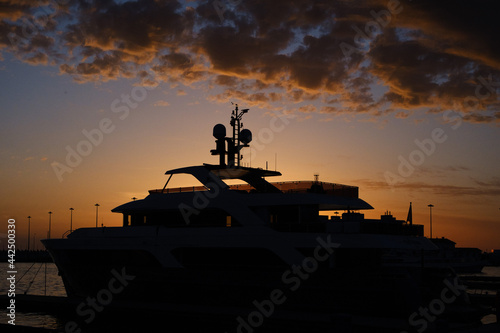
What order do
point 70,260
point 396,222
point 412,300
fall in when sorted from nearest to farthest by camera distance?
point 412,300 → point 396,222 → point 70,260

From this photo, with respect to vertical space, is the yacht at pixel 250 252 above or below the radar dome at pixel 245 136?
below

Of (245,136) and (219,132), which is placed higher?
(219,132)

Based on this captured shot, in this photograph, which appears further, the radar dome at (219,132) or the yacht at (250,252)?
the radar dome at (219,132)

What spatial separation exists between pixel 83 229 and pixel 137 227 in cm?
333

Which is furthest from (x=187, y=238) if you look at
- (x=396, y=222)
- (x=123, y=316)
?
(x=396, y=222)

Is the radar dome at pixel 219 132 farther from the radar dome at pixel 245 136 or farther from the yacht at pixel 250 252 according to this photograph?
the radar dome at pixel 245 136

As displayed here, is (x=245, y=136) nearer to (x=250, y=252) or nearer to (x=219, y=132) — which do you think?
(x=219, y=132)

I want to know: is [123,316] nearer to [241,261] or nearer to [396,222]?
[241,261]

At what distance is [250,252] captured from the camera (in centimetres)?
2117

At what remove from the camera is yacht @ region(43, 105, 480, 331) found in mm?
19094

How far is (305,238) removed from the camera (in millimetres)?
20000

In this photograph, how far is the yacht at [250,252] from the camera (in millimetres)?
19094

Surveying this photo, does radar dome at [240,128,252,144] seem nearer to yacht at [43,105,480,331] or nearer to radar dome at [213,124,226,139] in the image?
yacht at [43,105,480,331]

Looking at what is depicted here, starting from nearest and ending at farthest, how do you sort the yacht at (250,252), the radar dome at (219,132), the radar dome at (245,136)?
the yacht at (250,252) → the radar dome at (219,132) → the radar dome at (245,136)
